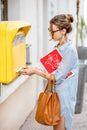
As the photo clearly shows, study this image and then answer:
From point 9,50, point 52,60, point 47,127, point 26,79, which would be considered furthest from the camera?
point 26,79

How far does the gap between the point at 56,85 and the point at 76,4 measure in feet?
18.4

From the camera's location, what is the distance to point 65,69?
2.53 meters

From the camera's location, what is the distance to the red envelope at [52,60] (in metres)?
2.51

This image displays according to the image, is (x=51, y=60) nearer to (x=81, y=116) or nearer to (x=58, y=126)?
(x=58, y=126)

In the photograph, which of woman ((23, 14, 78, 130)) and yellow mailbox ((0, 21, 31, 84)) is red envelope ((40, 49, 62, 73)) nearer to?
woman ((23, 14, 78, 130))

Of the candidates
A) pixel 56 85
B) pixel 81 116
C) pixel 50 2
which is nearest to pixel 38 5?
pixel 50 2

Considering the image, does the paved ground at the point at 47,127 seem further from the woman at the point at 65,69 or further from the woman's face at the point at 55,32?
the woman's face at the point at 55,32

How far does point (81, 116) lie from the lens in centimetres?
473

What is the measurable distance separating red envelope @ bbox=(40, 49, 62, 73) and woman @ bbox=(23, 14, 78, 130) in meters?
0.03

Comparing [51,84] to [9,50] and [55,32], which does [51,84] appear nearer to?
[55,32]

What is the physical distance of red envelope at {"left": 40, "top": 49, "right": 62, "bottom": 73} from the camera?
251 centimetres

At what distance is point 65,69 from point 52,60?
119 mm

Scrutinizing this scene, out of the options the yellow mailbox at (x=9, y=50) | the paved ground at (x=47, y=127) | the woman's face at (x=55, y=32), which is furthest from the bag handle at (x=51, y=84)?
the paved ground at (x=47, y=127)

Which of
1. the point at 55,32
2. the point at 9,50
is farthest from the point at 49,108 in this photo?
the point at 9,50
